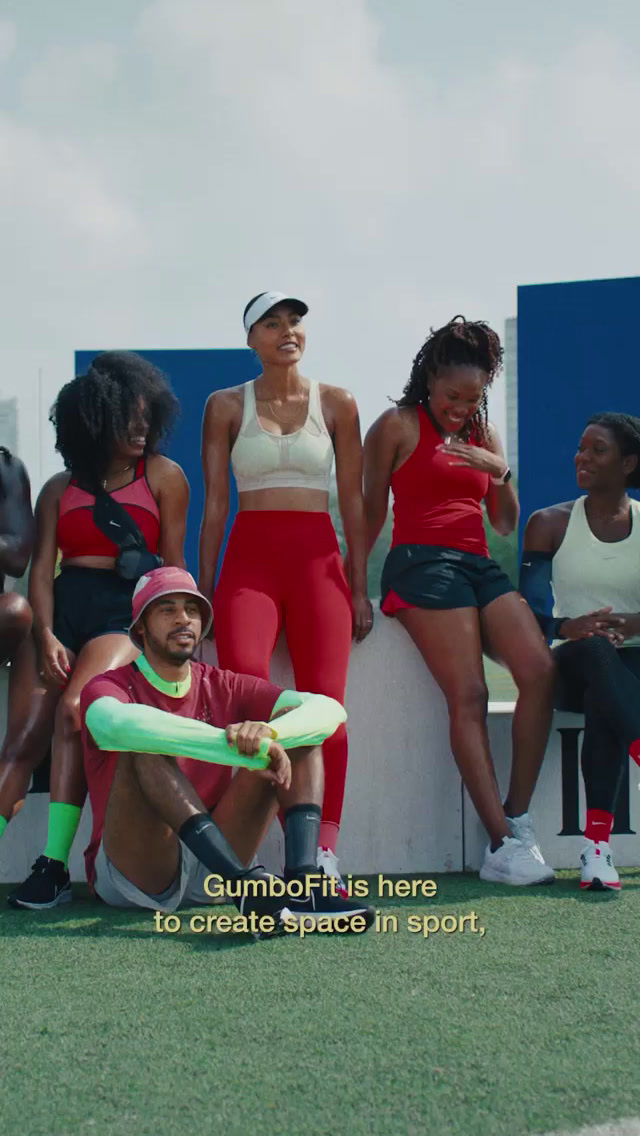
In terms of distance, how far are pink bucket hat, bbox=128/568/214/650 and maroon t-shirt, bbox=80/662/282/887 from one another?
0.61 ft

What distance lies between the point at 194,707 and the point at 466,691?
1.20m

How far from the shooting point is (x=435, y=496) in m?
5.07

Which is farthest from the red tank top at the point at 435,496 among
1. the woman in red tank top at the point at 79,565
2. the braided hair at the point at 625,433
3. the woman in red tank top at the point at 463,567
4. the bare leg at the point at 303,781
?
the bare leg at the point at 303,781

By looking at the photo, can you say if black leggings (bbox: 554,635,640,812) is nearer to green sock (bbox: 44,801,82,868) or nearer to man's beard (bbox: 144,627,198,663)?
man's beard (bbox: 144,627,198,663)

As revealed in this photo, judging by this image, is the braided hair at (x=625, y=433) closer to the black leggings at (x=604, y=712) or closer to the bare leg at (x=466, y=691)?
the black leggings at (x=604, y=712)

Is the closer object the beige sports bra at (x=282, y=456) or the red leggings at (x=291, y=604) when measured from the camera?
the red leggings at (x=291, y=604)

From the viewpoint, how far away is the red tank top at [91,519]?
4.79 m

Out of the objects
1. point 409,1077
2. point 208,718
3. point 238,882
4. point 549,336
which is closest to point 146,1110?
point 409,1077

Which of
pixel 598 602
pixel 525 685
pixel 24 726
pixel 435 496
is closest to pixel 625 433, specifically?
pixel 598 602

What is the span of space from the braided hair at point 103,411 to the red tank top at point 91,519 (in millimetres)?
79

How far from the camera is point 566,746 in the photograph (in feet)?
17.4

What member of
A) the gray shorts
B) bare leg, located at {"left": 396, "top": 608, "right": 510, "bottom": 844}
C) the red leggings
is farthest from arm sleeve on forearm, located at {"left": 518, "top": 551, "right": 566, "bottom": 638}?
the gray shorts

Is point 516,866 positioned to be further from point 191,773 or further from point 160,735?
point 160,735

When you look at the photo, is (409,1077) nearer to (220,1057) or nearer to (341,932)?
(220,1057)
